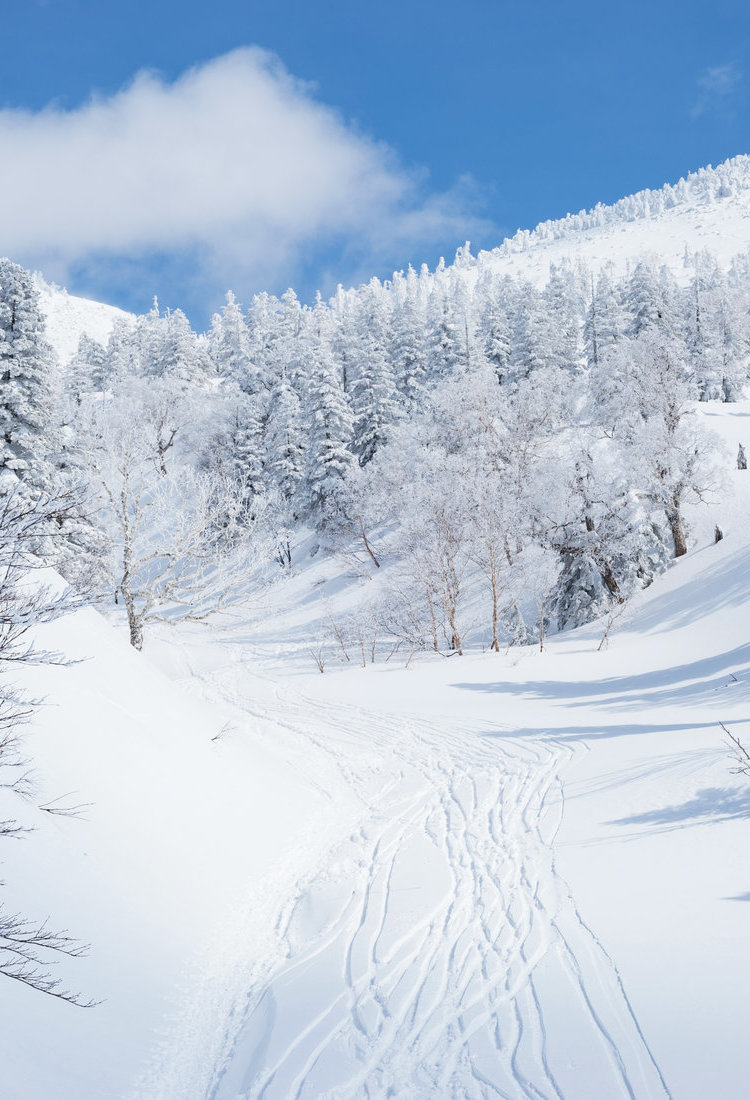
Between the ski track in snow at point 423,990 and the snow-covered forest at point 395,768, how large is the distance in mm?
31

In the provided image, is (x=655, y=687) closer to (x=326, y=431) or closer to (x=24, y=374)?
(x=24, y=374)

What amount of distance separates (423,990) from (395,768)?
7.29m

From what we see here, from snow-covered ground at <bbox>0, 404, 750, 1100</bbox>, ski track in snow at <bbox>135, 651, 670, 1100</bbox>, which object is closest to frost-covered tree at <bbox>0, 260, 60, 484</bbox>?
snow-covered ground at <bbox>0, 404, 750, 1100</bbox>

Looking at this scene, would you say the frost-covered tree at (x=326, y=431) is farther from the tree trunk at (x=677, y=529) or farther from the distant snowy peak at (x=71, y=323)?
the distant snowy peak at (x=71, y=323)

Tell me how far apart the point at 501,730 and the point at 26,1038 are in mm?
11906

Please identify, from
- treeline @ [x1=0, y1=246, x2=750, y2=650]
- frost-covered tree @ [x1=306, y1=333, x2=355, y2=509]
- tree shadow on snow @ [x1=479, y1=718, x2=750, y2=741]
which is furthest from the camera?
frost-covered tree @ [x1=306, y1=333, x2=355, y2=509]

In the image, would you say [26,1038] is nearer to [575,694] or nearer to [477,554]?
[575,694]

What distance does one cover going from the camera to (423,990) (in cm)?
538

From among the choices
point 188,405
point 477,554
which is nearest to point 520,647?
point 477,554

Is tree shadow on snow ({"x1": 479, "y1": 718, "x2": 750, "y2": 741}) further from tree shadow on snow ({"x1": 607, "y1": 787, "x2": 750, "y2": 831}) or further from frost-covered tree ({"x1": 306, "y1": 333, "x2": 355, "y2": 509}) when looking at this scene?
frost-covered tree ({"x1": 306, "y1": 333, "x2": 355, "y2": 509})

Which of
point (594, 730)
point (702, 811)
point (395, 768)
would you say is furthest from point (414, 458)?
point (702, 811)

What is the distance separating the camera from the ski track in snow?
170 inches

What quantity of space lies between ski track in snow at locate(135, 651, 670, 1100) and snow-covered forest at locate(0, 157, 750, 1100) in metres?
0.03

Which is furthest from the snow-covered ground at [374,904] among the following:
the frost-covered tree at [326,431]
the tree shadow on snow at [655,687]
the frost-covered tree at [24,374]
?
the frost-covered tree at [326,431]
